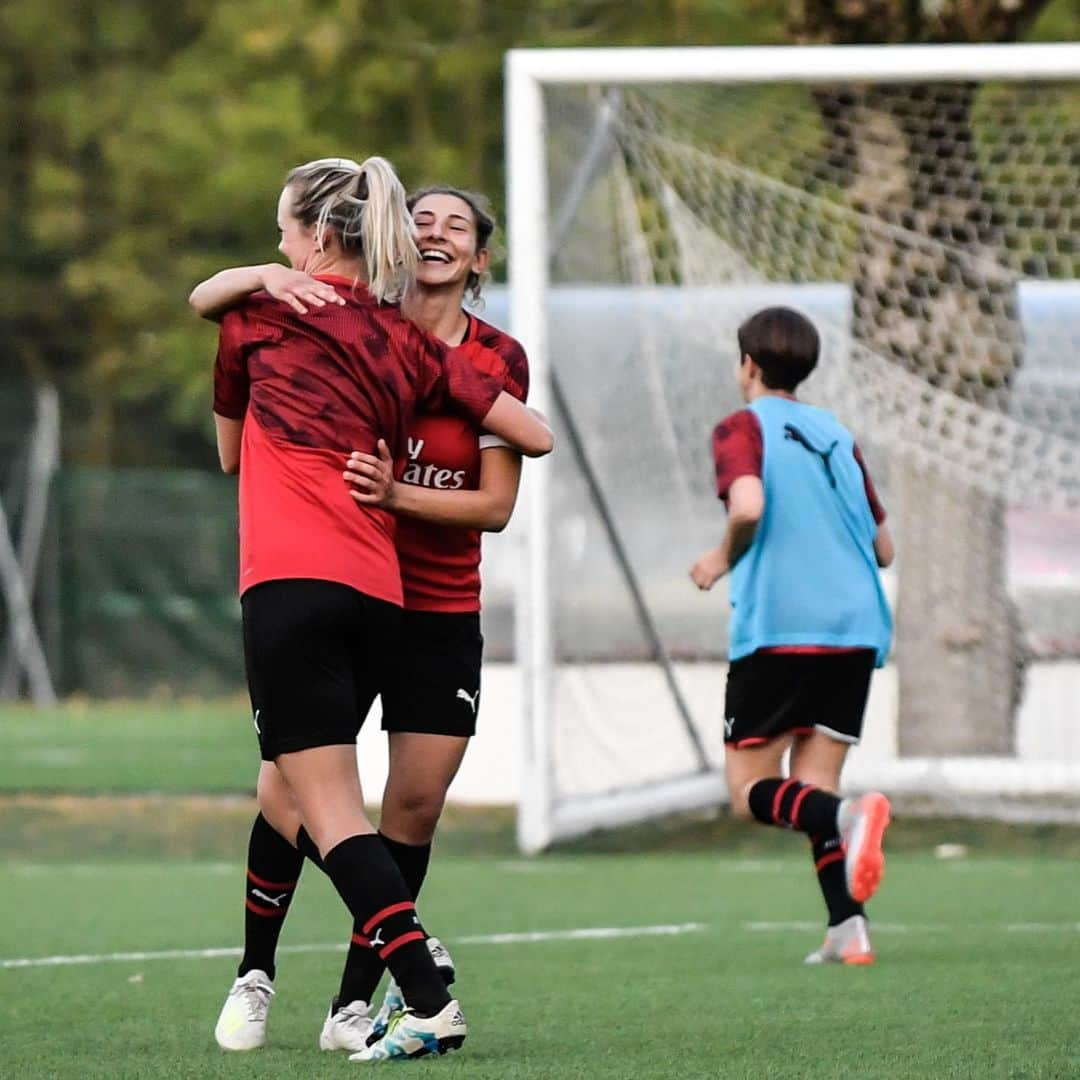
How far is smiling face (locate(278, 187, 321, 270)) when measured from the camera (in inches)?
187

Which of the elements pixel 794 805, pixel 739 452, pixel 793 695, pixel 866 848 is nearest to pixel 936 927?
pixel 793 695

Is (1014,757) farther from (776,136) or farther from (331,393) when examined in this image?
(331,393)

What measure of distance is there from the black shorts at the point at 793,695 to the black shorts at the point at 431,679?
172cm

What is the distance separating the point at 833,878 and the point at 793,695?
0.51 meters

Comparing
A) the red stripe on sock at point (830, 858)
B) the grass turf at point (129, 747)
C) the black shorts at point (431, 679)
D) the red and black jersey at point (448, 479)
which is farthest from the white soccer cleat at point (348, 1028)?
the grass turf at point (129, 747)

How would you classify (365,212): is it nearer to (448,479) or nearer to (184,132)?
(448,479)

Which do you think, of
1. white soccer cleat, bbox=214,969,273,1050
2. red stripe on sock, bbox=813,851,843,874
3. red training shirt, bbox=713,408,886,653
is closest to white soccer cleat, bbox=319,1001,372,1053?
white soccer cleat, bbox=214,969,273,1050

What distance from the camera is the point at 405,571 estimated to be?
16.4ft

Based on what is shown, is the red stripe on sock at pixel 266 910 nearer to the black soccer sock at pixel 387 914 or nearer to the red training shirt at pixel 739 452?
the black soccer sock at pixel 387 914

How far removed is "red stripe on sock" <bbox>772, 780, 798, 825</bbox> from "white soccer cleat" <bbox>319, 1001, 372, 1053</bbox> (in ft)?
5.59

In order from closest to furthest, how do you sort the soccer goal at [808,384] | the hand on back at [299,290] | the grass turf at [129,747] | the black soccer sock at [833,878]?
the hand on back at [299,290], the black soccer sock at [833,878], the soccer goal at [808,384], the grass turf at [129,747]

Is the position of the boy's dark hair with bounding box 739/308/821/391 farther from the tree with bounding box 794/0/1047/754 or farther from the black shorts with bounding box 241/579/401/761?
the tree with bounding box 794/0/1047/754

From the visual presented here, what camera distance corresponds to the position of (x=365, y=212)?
4.68 m

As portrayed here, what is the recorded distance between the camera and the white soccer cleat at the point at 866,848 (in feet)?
18.3
